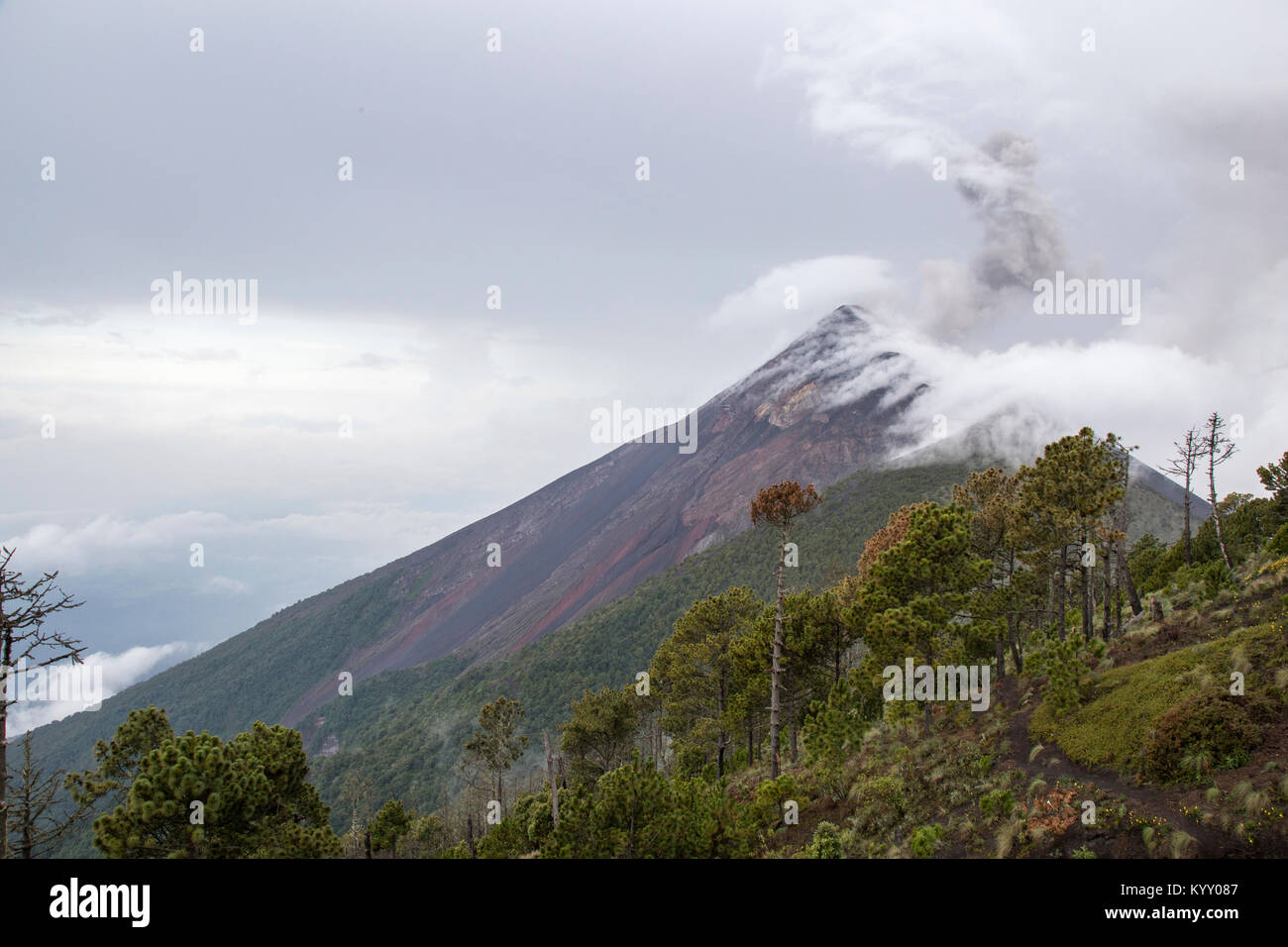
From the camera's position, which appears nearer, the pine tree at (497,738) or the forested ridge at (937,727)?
the forested ridge at (937,727)

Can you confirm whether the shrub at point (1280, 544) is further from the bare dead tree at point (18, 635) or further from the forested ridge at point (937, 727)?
the bare dead tree at point (18, 635)

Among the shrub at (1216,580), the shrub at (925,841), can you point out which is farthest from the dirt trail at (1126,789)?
the shrub at (1216,580)

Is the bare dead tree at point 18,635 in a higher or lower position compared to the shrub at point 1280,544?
lower

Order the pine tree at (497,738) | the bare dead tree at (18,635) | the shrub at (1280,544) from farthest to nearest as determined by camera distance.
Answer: the pine tree at (497,738) → the shrub at (1280,544) → the bare dead tree at (18,635)

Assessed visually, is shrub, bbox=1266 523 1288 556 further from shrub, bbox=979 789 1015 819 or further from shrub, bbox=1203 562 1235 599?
shrub, bbox=979 789 1015 819

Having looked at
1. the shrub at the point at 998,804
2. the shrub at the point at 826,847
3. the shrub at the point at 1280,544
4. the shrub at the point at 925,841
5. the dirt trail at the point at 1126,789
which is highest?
the shrub at the point at 1280,544

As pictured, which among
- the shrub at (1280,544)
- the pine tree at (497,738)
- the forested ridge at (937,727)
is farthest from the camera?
the pine tree at (497,738)
